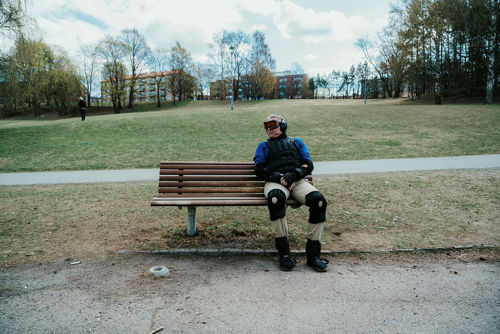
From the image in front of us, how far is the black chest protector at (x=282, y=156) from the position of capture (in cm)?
410

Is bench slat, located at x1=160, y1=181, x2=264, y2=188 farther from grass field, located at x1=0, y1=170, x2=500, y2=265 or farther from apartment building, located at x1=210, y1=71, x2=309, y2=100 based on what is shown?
apartment building, located at x1=210, y1=71, x2=309, y2=100

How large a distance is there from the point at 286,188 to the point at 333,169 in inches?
195

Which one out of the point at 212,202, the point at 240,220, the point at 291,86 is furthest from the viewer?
the point at 291,86

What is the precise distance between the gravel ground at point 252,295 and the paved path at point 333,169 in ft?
14.9

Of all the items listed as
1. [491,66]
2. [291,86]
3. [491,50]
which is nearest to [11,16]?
[491,66]

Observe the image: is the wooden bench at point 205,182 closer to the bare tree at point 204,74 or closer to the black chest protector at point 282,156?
the black chest protector at point 282,156

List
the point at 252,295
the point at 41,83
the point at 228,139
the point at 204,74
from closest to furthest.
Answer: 1. the point at 252,295
2. the point at 228,139
3. the point at 41,83
4. the point at 204,74

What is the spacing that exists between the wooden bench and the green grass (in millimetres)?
5699

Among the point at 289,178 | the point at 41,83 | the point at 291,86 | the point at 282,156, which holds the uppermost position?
the point at 291,86

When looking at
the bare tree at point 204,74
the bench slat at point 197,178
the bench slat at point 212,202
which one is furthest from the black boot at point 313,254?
the bare tree at point 204,74

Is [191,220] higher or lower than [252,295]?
higher

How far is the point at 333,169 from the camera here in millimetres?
8531

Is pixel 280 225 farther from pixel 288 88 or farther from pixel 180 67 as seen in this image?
pixel 288 88

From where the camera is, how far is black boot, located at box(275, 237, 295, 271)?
3.36 meters
